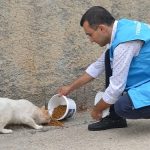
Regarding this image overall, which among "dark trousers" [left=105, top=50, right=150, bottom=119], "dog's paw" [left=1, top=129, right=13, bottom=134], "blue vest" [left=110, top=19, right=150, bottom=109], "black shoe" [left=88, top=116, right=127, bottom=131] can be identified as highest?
"blue vest" [left=110, top=19, right=150, bottom=109]

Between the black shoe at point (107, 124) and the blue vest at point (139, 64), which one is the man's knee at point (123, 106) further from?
the black shoe at point (107, 124)

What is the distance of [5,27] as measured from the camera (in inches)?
202

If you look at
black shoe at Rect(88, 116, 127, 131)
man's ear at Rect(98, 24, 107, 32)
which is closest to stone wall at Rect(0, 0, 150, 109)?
black shoe at Rect(88, 116, 127, 131)

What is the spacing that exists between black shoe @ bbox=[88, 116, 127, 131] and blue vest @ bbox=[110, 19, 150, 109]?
1.57ft

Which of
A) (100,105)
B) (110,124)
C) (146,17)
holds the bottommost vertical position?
(110,124)

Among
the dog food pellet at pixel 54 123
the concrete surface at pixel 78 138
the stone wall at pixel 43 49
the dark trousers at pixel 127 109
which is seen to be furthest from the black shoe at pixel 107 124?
the stone wall at pixel 43 49

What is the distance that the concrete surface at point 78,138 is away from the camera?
4.14m

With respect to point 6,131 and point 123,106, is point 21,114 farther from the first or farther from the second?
point 123,106

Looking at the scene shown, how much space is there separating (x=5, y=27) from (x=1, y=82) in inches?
21.8

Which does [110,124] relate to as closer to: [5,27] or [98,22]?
[98,22]

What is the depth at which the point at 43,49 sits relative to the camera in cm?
533

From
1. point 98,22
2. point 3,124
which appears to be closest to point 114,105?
point 98,22

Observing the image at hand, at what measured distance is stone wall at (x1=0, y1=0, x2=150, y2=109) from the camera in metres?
5.18

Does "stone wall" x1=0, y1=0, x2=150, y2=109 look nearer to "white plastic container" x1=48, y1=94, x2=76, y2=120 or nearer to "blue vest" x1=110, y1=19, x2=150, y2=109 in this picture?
"white plastic container" x1=48, y1=94, x2=76, y2=120
